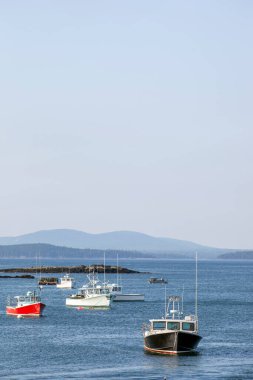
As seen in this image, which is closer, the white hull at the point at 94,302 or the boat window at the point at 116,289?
the white hull at the point at 94,302

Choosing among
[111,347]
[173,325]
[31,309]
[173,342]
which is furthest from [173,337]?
[31,309]

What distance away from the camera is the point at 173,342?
7094cm

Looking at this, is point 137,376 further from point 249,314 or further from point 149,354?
point 249,314

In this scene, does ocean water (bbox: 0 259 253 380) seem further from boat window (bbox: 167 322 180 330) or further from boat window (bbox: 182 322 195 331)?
boat window (bbox: 167 322 180 330)

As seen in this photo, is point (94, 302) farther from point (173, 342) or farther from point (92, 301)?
point (173, 342)

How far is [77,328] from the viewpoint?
307ft

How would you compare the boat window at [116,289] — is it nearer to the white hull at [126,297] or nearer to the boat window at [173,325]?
the white hull at [126,297]

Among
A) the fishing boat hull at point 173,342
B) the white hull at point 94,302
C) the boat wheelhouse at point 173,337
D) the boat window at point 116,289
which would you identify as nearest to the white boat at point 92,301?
the white hull at point 94,302

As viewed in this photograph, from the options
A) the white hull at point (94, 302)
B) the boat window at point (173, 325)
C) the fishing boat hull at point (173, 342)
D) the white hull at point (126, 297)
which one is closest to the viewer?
the fishing boat hull at point (173, 342)

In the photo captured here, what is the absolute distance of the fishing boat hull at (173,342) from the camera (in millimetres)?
70875

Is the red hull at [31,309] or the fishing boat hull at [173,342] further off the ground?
the red hull at [31,309]

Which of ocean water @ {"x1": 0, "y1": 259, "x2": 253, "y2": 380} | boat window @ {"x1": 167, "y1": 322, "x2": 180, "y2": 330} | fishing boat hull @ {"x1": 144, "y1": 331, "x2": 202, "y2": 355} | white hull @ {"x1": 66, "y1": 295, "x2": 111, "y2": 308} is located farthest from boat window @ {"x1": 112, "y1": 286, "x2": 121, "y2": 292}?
boat window @ {"x1": 167, "y1": 322, "x2": 180, "y2": 330}

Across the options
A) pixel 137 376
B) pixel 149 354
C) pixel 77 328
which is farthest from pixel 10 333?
pixel 137 376

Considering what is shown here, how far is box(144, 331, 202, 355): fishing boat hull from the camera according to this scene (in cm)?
7088
